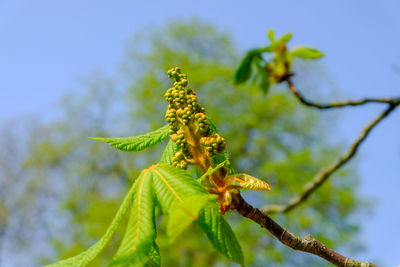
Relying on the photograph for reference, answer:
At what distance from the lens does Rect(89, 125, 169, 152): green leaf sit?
1.35m

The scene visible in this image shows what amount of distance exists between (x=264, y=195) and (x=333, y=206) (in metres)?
2.90

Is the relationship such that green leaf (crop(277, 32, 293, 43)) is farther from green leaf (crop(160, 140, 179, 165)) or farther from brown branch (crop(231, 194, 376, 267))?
brown branch (crop(231, 194, 376, 267))

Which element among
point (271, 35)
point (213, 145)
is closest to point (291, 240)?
point (213, 145)

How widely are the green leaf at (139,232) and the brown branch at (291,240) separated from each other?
0.25m

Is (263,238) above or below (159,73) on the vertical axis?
below

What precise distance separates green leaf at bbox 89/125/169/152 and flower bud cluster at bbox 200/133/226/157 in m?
0.21

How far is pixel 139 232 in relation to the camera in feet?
3.50

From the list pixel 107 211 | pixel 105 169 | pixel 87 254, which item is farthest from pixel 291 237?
pixel 105 169

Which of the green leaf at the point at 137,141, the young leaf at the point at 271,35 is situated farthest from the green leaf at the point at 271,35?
the green leaf at the point at 137,141

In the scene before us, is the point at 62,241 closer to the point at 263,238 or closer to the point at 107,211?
the point at 107,211

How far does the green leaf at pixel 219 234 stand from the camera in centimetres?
107

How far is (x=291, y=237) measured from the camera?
47.1 inches

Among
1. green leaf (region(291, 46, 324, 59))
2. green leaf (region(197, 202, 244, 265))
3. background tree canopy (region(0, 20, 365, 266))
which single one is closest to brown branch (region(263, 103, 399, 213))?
green leaf (region(291, 46, 324, 59))

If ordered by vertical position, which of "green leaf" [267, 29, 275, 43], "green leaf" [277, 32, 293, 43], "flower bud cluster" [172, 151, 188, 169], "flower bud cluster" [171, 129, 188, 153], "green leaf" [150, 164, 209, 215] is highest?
"green leaf" [277, 32, 293, 43]
